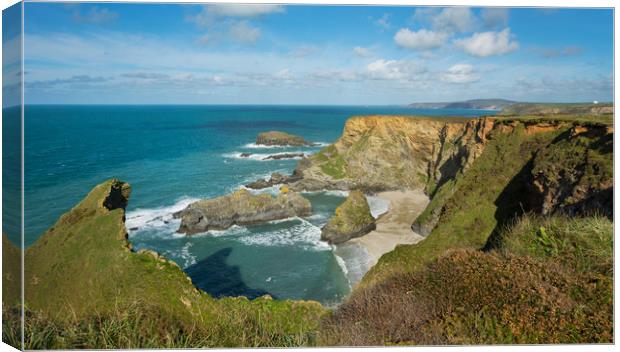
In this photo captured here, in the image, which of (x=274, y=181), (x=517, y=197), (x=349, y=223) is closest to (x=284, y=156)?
(x=274, y=181)

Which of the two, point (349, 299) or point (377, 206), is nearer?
point (349, 299)

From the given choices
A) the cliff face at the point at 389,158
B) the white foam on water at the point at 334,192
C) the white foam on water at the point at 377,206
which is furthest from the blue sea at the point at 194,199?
the white foam on water at the point at 377,206

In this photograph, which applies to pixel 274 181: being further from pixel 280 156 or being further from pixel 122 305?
pixel 122 305

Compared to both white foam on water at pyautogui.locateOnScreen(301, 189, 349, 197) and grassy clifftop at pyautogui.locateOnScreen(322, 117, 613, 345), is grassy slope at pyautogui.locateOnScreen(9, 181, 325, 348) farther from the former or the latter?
white foam on water at pyautogui.locateOnScreen(301, 189, 349, 197)

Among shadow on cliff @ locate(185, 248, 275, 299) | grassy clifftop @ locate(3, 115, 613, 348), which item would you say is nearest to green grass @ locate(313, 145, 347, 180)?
shadow on cliff @ locate(185, 248, 275, 299)

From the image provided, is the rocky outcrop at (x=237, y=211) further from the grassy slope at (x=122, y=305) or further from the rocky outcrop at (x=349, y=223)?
the grassy slope at (x=122, y=305)
